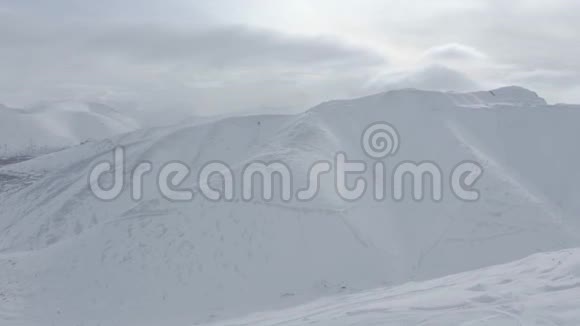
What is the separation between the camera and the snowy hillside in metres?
107

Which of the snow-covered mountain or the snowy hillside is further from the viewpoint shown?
the snowy hillside

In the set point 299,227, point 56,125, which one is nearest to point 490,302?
point 299,227

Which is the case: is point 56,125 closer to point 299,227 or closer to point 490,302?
point 299,227

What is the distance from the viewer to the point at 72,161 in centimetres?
3616

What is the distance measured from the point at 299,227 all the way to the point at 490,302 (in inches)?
442

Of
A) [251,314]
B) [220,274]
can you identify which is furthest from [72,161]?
[251,314]

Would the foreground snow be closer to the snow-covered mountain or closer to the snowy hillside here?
the snow-covered mountain

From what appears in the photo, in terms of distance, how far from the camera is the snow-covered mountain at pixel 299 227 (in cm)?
1678

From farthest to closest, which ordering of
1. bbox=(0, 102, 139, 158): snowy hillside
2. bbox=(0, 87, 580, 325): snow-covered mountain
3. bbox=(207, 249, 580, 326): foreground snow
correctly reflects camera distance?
bbox=(0, 102, 139, 158): snowy hillside → bbox=(0, 87, 580, 325): snow-covered mountain → bbox=(207, 249, 580, 326): foreground snow

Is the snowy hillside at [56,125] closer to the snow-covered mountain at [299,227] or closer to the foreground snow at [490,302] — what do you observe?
the snow-covered mountain at [299,227]

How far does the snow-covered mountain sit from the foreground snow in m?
6.91

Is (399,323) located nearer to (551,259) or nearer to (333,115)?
(551,259)

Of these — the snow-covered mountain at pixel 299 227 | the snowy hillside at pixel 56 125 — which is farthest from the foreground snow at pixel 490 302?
the snowy hillside at pixel 56 125

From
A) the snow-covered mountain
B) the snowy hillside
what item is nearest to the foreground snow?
the snow-covered mountain
